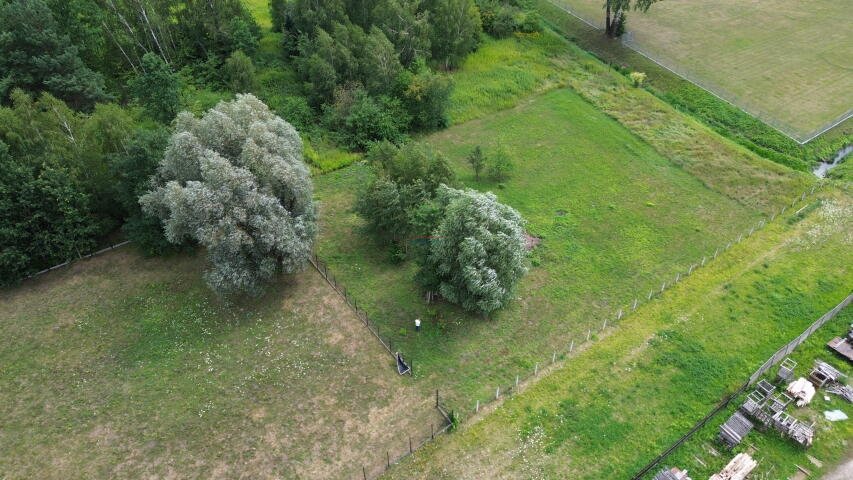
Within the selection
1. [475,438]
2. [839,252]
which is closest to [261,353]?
[475,438]

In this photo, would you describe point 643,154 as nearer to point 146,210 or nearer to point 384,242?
point 384,242

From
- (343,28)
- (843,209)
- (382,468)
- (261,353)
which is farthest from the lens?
(343,28)

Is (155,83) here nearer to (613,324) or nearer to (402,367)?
(402,367)

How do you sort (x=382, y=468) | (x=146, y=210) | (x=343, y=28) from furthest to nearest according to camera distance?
(x=343, y=28), (x=146, y=210), (x=382, y=468)

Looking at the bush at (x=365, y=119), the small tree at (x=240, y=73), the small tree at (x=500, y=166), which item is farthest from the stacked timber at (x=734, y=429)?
the small tree at (x=240, y=73)

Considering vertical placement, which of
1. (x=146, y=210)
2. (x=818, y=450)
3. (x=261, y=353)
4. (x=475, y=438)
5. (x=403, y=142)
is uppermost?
(x=146, y=210)

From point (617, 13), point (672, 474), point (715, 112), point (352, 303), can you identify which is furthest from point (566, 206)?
point (617, 13)
